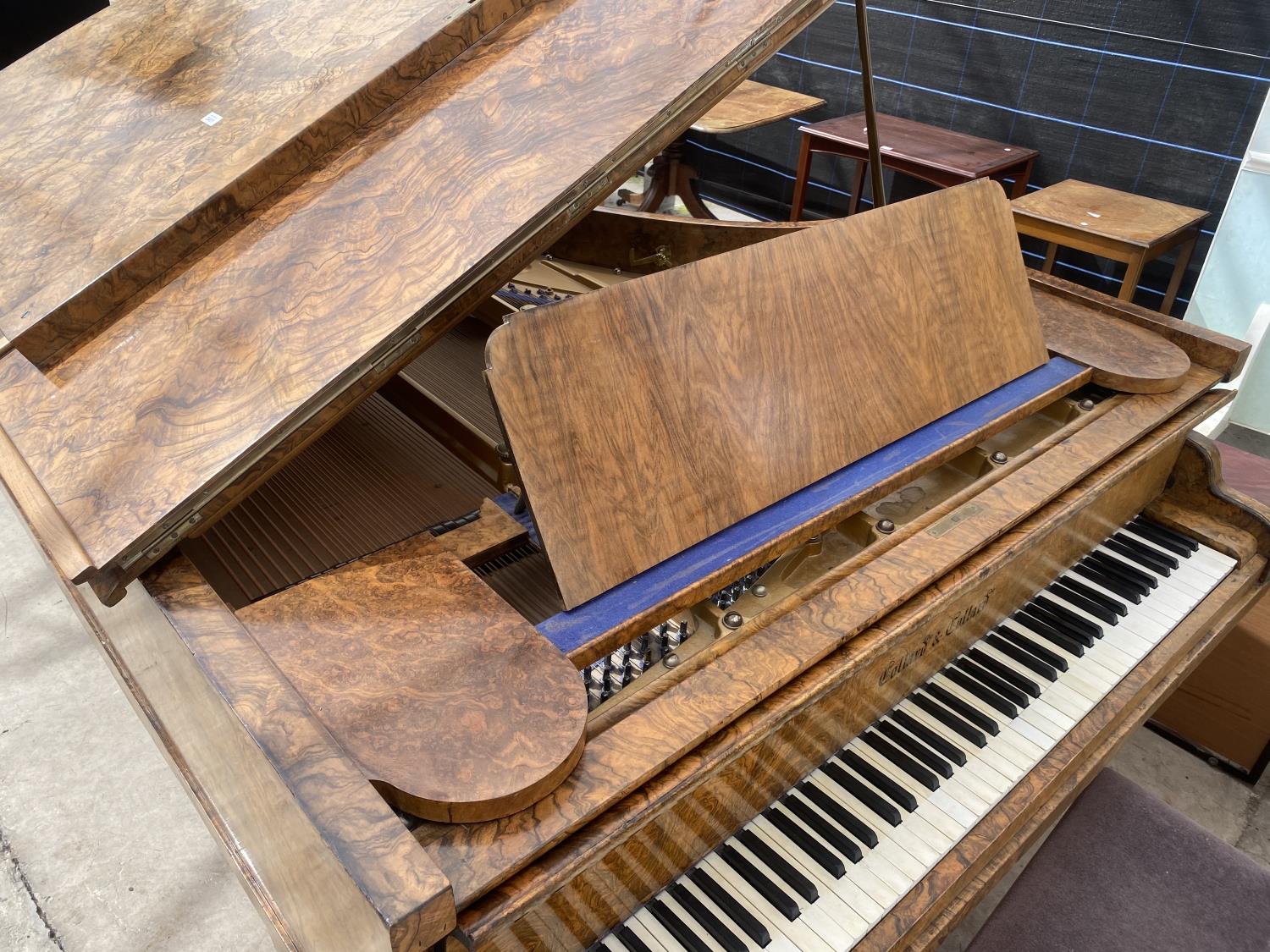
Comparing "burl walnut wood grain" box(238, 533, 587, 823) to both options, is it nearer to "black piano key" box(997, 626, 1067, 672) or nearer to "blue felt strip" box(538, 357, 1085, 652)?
"blue felt strip" box(538, 357, 1085, 652)

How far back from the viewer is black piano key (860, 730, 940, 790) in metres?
1.65

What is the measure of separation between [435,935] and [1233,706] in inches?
103

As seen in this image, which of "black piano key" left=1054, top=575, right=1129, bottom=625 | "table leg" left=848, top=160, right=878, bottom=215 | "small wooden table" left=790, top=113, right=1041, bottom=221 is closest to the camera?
"black piano key" left=1054, top=575, right=1129, bottom=625

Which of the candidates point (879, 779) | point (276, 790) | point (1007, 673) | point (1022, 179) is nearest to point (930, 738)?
point (879, 779)

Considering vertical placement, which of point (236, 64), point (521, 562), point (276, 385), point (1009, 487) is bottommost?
point (521, 562)

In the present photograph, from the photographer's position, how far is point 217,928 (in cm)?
240

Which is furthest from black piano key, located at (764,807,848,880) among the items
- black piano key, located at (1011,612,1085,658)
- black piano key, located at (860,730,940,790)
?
black piano key, located at (1011,612,1085,658)

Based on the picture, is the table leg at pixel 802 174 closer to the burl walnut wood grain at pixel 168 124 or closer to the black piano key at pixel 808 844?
the burl walnut wood grain at pixel 168 124

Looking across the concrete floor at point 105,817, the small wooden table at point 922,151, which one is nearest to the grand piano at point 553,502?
the concrete floor at point 105,817

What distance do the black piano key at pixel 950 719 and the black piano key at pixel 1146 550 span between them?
2.59 ft

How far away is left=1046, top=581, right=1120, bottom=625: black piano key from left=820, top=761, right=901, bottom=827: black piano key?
2.46 feet

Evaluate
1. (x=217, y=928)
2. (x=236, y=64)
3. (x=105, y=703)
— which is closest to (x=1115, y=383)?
(x=236, y=64)

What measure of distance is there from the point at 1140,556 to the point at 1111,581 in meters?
0.14

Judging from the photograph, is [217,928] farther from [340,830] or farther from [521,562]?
[340,830]
